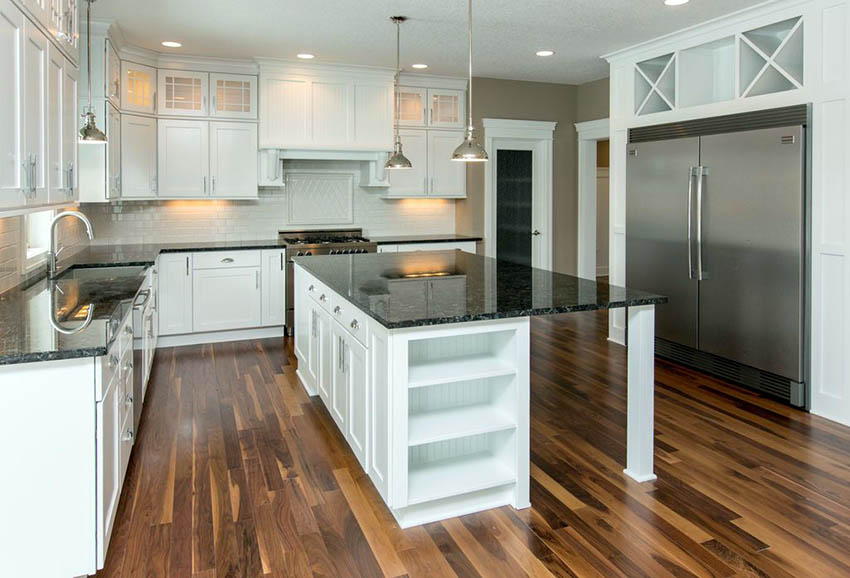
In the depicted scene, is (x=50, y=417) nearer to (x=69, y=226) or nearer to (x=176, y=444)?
(x=176, y=444)

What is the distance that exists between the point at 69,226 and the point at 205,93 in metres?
1.70

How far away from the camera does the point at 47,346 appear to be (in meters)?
2.07

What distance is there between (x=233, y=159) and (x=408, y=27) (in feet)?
7.05

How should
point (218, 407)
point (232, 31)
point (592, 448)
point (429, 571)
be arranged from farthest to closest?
1. point (232, 31)
2. point (218, 407)
3. point (592, 448)
4. point (429, 571)

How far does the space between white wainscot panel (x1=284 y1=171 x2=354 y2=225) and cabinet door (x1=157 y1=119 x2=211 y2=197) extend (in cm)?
89

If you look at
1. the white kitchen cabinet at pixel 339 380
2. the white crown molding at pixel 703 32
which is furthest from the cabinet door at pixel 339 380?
the white crown molding at pixel 703 32

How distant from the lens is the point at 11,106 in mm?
2314

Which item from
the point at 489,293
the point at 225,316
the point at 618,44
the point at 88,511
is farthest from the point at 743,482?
the point at 225,316

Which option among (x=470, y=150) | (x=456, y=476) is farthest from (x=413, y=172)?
(x=456, y=476)

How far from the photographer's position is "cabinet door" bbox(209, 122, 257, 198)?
5.92 m

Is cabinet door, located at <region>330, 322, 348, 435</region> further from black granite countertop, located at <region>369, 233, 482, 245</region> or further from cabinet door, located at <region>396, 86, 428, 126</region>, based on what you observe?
cabinet door, located at <region>396, 86, 428, 126</region>

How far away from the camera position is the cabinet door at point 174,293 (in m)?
5.58

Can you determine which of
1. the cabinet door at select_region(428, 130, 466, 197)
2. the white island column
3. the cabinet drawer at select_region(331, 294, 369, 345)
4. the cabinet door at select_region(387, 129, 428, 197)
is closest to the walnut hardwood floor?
the white island column

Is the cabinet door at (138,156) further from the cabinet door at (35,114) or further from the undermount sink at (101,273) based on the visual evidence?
the cabinet door at (35,114)
